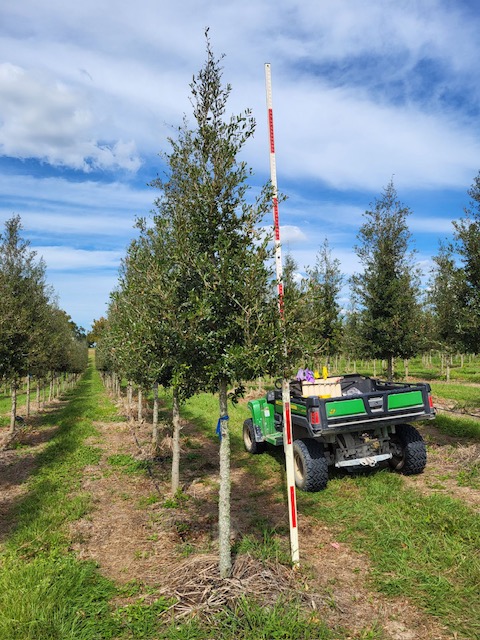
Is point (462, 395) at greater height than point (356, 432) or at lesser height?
lesser

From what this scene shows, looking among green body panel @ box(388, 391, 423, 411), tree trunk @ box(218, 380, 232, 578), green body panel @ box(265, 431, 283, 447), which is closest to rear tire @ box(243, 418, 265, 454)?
green body panel @ box(265, 431, 283, 447)

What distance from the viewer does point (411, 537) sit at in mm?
6020

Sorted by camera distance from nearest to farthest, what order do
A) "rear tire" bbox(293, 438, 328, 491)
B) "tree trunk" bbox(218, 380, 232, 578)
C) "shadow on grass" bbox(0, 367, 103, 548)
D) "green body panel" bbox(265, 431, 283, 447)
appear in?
"tree trunk" bbox(218, 380, 232, 578) < "shadow on grass" bbox(0, 367, 103, 548) < "rear tire" bbox(293, 438, 328, 491) < "green body panel" bbox(265, 431, 283, 447)

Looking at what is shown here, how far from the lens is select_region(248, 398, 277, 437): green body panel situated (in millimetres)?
10586

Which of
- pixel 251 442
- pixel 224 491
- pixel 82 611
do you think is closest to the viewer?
pixel 82 611

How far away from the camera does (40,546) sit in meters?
6.51

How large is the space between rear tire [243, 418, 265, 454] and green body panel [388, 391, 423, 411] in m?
4.25

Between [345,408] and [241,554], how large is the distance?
3181 mm

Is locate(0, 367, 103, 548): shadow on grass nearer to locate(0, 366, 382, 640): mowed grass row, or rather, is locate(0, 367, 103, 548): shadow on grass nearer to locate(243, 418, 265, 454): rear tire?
locate(0, 366, 382, 640): mowed grass row

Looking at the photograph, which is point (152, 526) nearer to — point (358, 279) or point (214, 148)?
point (214, 148)

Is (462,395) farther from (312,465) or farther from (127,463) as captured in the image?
(127,463)

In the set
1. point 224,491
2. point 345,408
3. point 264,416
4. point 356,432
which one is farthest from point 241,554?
point 264,416

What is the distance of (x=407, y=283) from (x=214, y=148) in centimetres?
1136

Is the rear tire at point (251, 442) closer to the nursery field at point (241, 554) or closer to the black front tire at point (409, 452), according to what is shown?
the nursery field at point (241, 554)
